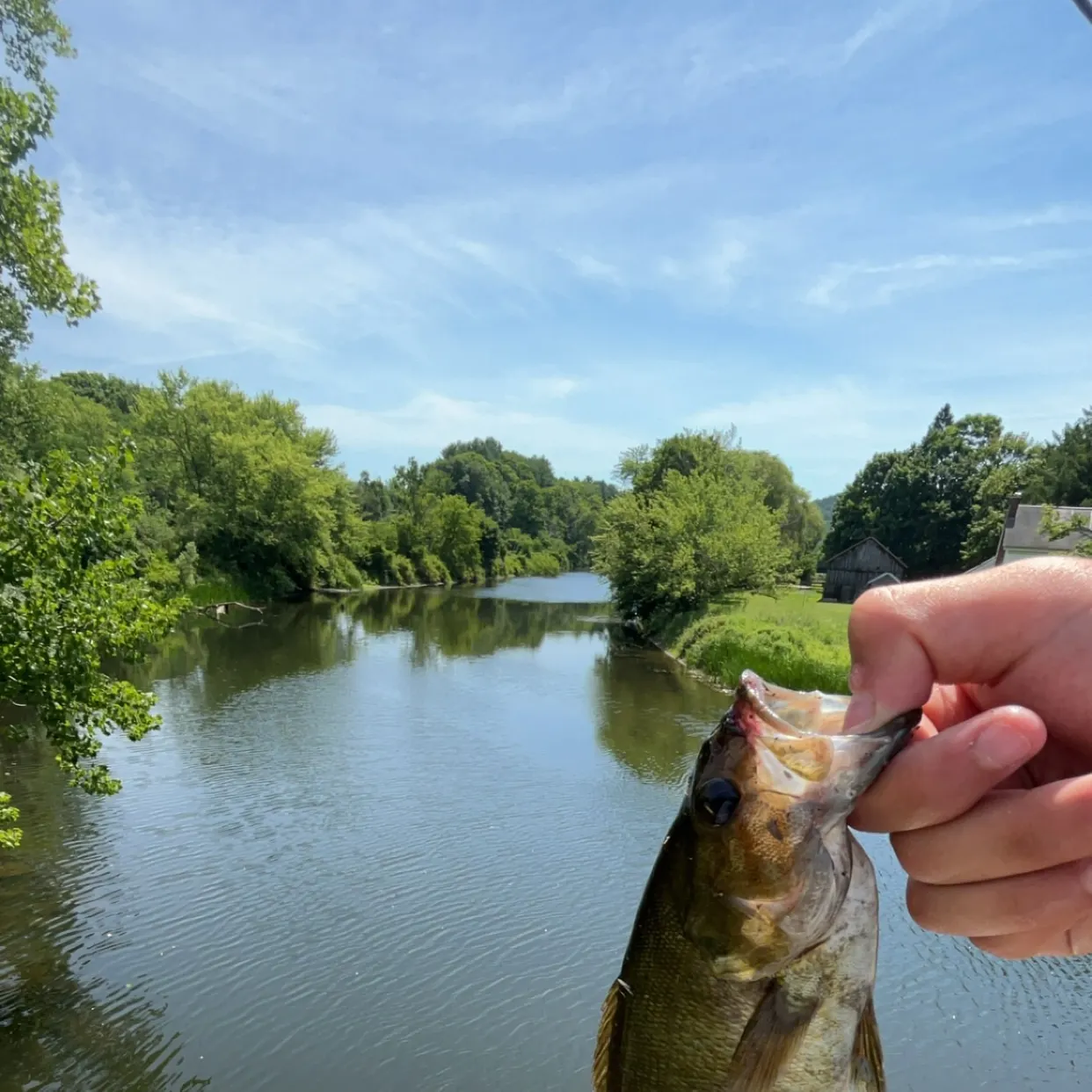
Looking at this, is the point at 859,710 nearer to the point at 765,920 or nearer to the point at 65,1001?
the point at 765,920

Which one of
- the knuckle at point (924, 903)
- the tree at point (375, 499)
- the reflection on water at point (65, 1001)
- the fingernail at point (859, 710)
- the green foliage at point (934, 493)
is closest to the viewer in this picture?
the fingernail at point (859, 710)

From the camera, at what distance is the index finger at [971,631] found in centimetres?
171

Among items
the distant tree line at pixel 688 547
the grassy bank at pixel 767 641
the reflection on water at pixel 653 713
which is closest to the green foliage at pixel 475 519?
the distant tree line at pixel 688 547

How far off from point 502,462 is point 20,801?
109118 millimetres

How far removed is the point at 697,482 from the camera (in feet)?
122

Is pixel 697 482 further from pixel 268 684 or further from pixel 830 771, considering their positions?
pixel 830 771

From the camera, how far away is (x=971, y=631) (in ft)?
5.63

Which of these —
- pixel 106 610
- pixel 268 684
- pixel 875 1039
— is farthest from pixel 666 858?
pixel 268 684

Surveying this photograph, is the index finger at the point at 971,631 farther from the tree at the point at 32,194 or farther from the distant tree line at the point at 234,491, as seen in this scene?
the distant tree line at the point at 234,491

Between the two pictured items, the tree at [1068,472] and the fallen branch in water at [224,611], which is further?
the tree at [1068,472]

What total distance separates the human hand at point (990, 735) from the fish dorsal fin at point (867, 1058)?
1.10 feet

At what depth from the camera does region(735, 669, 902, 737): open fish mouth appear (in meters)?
1.68

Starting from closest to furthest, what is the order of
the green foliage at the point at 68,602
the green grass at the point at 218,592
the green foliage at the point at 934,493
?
the green foliage at the point at 68,602 → the green grass at the point at 218,592 → the green foliage at the point at 934,493

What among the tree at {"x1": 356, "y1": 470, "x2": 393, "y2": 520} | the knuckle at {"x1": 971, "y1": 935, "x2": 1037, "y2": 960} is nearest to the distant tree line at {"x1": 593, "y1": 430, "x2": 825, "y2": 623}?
the knuckle at {"x1": 971, "y1": 935, "x2": 1037, "y2": 960}
